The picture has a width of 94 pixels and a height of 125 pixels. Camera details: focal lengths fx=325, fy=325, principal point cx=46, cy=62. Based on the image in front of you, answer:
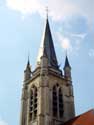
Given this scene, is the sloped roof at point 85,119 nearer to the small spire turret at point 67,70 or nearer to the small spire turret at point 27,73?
the small spire turret at point 67,70

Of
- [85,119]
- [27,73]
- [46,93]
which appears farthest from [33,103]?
[85,119]

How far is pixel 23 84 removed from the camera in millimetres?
42094

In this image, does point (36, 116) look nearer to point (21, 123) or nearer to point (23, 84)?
point (21, 123)

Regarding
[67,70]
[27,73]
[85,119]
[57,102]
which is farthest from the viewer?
[27,73]

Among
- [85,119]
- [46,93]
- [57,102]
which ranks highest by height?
[46,93]

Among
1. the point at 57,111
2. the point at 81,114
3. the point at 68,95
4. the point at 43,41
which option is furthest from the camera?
the point at 43,41

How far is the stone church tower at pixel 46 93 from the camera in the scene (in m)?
36.7

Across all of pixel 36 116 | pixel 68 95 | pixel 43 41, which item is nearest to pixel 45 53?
pixel 43 41

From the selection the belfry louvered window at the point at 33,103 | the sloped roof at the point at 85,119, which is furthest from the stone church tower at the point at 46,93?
the sloped roof at the point at 85,119

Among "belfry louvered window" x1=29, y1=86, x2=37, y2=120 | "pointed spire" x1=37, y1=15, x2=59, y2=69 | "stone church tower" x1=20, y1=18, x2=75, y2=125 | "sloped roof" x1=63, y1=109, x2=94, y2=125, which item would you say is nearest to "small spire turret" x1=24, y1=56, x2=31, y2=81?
"stone church tower" x1=20, y1=18, x2=75, y2=125

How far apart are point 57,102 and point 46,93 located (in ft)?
6.90

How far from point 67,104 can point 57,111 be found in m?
2.19

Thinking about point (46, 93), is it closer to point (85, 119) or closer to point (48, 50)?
point (85, 119)

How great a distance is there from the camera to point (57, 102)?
3856 centimetres
